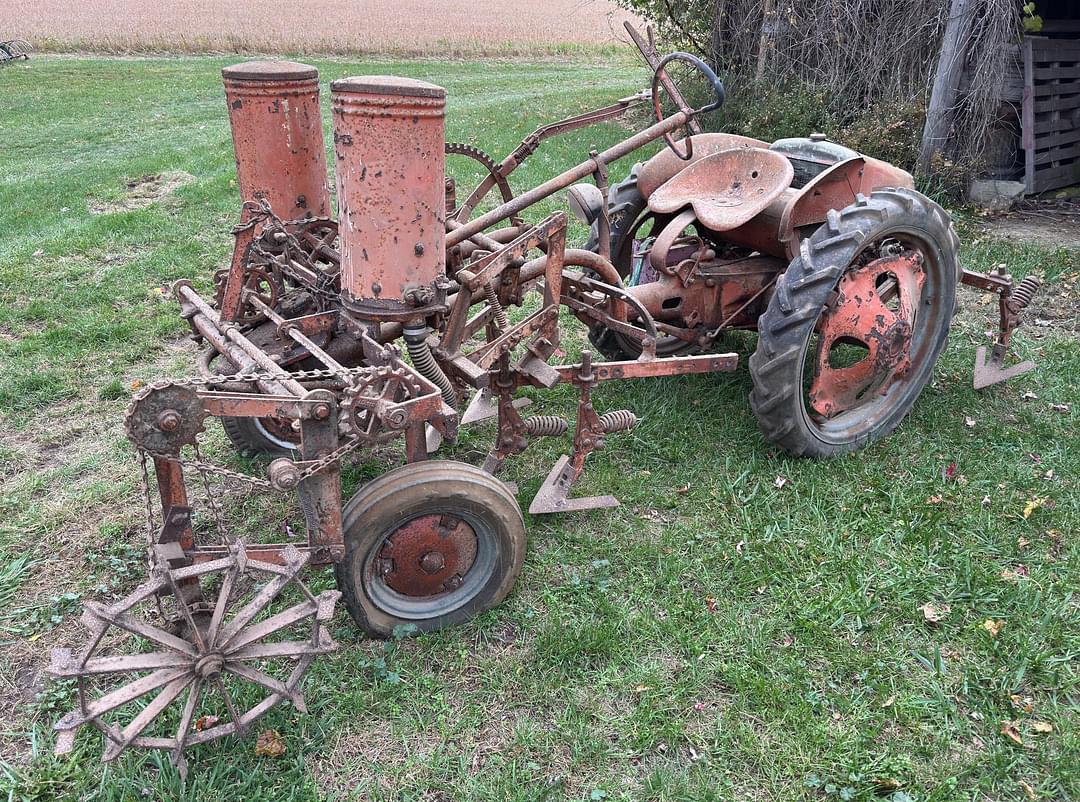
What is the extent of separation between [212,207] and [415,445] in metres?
6.51

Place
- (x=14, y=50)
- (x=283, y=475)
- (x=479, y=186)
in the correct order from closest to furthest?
(x=283, y=475) → (x=479, y=186) → (x=14, y=50)

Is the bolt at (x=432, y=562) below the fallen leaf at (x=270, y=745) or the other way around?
the other way around

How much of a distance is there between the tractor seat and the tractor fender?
0.13m

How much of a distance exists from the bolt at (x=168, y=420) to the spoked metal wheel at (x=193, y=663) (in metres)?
0.43

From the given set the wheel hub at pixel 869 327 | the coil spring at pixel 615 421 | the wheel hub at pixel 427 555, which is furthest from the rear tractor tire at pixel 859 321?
the wheel hub at pixel 427 555

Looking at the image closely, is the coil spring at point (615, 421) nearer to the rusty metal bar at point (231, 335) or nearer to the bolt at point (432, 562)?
Result: the bolt at point (432, 562)

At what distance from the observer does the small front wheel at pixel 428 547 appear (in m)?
2.67

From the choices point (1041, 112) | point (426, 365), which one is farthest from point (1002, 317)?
point (1041, 112)

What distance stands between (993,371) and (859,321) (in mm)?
1361

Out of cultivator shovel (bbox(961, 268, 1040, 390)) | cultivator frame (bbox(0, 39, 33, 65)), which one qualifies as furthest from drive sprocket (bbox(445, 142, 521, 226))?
cultivator frame (bbox(0, 39, 33, 65))

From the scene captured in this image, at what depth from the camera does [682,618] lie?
3070mm

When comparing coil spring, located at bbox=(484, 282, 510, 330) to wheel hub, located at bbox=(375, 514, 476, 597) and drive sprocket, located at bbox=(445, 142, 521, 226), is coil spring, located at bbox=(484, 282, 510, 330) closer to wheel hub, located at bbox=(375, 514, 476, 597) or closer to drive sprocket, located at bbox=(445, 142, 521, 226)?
drive sprocket, located at bbox=(445, 142, 521, 226)

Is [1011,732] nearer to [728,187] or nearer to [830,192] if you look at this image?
[830,192]

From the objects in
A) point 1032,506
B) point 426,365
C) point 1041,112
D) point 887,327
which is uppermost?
point 1041,112
